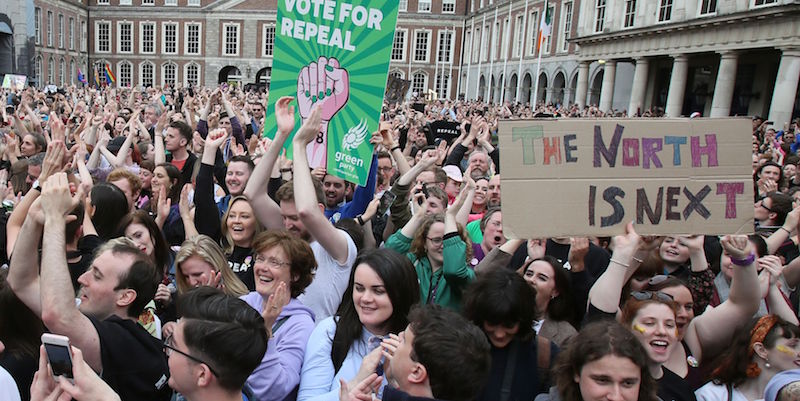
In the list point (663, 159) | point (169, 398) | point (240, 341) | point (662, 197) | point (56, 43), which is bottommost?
point (169, 398)

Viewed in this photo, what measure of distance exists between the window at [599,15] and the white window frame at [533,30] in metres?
8.26

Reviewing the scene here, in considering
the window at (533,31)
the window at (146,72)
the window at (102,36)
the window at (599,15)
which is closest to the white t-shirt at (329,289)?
the window at (599,15)

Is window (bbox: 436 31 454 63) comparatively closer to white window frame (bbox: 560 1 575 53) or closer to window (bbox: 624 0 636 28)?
white window frame (bbox: 560 1 575 53)

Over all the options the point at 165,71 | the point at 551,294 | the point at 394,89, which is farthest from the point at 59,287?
the point at 165,71

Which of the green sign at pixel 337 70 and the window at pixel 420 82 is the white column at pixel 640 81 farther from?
the window at pixel 420 82

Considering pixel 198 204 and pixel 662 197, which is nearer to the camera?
pixel 662 197

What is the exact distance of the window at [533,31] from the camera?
39.8m

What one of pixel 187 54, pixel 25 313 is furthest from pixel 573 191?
pixel 187 54

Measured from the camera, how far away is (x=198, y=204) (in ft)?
14.9

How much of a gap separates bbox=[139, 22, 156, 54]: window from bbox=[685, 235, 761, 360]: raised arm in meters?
60.6

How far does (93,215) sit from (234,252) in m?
0.95

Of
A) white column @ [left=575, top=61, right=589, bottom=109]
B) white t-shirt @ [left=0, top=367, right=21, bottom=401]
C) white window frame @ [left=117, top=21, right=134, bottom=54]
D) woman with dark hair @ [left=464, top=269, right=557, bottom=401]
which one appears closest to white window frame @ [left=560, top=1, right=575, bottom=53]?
white column @ [left=575, top=61, right=589, bottom=109]

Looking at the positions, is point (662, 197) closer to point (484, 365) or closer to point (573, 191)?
point (573, 191)

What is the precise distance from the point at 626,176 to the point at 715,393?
110 cm
